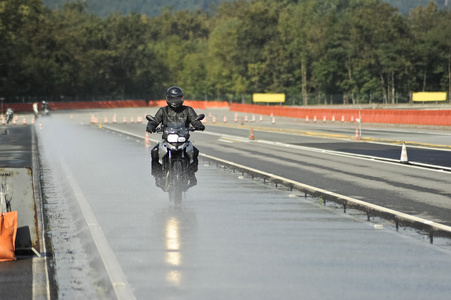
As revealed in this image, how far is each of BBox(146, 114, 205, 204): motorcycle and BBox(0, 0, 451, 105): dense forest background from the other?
91.5 metres

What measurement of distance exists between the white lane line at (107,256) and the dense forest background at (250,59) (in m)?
93.0

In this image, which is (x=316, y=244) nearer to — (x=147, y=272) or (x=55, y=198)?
(x=147, y=272)

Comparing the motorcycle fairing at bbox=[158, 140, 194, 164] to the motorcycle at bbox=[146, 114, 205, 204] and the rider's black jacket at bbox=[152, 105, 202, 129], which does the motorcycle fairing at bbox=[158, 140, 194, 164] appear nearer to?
the motorcycle at bbox=[146, 114, 205, 204]

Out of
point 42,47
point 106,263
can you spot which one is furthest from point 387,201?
point 42,47

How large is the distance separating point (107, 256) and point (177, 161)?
5190 millimetres

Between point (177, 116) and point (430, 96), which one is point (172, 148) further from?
point (430, 96)

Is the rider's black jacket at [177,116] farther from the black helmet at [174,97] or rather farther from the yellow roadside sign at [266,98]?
the yellow roadside sign at [266,98]

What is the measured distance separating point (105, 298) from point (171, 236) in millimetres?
3604

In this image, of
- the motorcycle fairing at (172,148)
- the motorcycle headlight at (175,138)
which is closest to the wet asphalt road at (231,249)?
the motorcycle fairing at (172,148)

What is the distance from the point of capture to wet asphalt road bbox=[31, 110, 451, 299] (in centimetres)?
801

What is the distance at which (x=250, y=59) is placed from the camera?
507 ft

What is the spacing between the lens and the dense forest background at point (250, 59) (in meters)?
122

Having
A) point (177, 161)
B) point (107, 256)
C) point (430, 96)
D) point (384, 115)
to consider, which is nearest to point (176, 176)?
point (177, 161)

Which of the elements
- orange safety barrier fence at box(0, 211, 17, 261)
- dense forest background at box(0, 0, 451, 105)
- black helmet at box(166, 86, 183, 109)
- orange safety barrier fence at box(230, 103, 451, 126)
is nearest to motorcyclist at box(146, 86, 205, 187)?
black helmet at box(166, 86, 183, 109)
